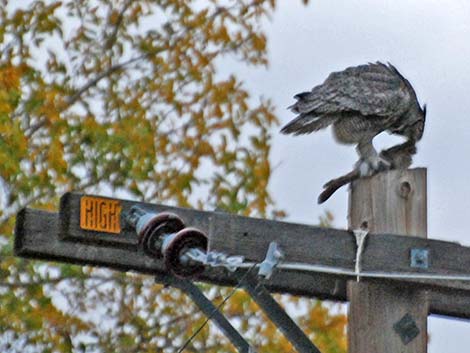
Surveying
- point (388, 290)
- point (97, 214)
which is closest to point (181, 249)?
point (97, 214)

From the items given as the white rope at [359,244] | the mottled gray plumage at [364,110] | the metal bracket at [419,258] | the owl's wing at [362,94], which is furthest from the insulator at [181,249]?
the owl's wing at [362,94]

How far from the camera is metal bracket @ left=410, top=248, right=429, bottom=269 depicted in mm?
9643

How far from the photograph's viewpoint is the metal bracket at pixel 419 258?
9643 mm

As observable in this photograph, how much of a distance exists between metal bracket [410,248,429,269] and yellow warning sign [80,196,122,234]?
136 centimetres

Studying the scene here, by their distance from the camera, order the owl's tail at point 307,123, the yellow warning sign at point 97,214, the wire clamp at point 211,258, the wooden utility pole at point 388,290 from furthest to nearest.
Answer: the owl's tail at point 307,123 → the wooden utility pole at point 388,290 → the yellow warning sign at point 97,214 → the wire clamp at point 211,258

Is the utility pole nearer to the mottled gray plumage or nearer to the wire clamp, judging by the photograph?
the wire clamp

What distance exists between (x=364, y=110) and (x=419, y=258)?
3.39 feet

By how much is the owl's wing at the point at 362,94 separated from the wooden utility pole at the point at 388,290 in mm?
673

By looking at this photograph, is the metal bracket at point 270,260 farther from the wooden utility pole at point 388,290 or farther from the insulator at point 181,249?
the wooden utility pole at point 388,290

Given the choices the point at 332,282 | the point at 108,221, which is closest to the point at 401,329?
the point at 332,282

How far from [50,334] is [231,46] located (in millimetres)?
2744

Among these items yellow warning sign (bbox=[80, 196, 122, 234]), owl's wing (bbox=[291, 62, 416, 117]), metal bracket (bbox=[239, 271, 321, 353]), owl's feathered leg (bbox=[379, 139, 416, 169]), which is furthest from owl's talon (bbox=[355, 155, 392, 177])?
yellow warning sign (bbox=[80, 196, 122, 234])

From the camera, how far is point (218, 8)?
1598 centimetres

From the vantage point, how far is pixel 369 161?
33.0ft
